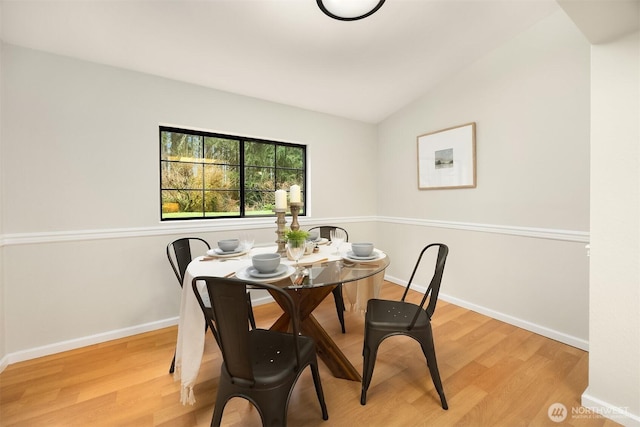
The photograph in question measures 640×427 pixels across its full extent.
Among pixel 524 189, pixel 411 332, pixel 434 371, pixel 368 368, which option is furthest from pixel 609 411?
pixel 524 189

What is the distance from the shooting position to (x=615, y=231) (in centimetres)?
146

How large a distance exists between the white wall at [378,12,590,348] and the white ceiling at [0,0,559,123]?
0.30 meters

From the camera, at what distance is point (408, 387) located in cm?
172

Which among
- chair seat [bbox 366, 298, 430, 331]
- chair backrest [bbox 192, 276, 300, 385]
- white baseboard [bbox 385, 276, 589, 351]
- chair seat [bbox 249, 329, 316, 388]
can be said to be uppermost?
chair backrest [bbox 192, 276, 300, 385]

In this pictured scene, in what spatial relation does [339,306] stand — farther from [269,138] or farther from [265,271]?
[269,138]

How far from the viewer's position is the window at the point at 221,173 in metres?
2.67

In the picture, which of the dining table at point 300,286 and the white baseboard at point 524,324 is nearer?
the dining table at point 300,286

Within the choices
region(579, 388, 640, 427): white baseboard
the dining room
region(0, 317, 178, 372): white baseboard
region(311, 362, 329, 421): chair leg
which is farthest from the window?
region(579, 388, 640, 427): white baseboard

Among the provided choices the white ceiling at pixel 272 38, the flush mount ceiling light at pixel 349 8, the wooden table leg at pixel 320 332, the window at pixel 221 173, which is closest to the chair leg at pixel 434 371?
the wooden table leg at pixel 320 332

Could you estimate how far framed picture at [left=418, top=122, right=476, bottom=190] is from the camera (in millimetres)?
2840

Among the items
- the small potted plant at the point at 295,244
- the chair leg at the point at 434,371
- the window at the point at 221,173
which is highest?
the window at the point at 221,173

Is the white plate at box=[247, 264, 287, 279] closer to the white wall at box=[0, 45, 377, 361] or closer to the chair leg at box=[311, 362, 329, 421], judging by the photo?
the chair leg at box=[311, 362, 329, 421]

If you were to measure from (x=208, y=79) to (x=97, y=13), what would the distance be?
877 mm

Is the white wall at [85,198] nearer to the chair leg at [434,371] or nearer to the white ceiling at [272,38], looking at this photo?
the white ceiling at [272,38]
